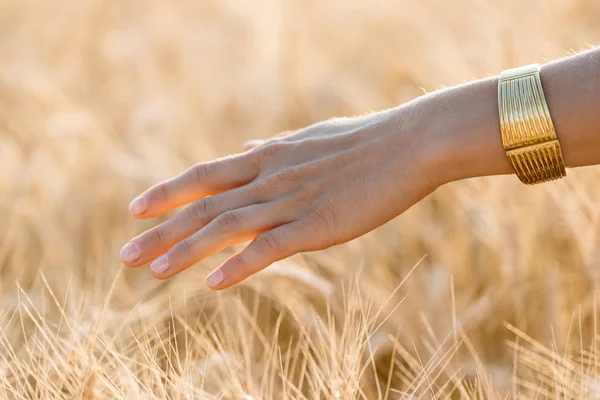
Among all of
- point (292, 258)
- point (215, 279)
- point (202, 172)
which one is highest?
point (202, 172)

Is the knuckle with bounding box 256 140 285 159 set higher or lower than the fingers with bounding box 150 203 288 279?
higher

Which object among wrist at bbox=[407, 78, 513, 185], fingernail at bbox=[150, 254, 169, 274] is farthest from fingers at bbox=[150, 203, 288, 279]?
wrist at bbox=[407, 78, 513, 185]

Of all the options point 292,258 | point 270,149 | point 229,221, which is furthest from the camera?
point 292,258

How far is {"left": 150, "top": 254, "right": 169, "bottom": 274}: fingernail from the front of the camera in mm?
1028

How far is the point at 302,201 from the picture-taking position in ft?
3.42

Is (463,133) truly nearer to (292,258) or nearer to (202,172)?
(202,172)

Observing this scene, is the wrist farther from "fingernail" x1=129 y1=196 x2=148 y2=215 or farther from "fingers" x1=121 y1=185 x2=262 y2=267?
"fingernail" x1=129 y1=196 x2=148 y2=215

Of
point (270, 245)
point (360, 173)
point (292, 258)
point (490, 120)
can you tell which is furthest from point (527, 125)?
point (292, 258)

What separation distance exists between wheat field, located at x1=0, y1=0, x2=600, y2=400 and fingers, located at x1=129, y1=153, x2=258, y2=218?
145 millimetres

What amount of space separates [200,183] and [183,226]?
0.09 metres

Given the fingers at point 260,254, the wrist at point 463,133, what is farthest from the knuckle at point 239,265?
the wrist at point 463,133

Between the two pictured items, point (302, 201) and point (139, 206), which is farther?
point (139, 206)

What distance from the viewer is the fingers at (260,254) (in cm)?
100

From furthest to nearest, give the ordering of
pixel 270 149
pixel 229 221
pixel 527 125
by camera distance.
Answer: pixel 270 149 < pixel 229 221 < pixel 527 125
